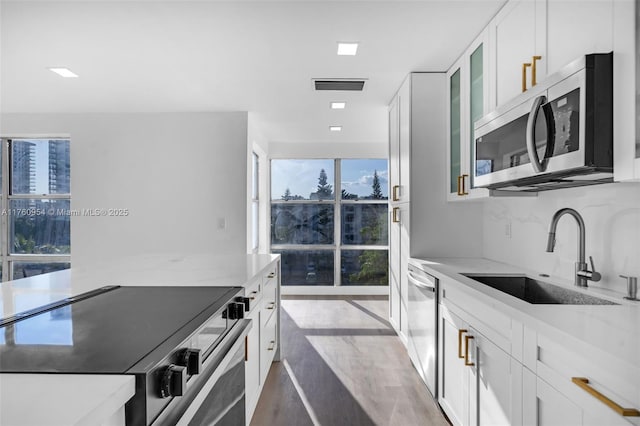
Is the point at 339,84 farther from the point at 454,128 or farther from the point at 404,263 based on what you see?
the point at 404,263

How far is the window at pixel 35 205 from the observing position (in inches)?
186

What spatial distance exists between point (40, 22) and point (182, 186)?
2.23 meters

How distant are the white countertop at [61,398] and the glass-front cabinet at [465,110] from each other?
2.18 m

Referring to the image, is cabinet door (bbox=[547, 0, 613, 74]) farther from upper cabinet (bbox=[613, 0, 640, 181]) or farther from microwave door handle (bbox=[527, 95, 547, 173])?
microwave door handle (bbox=[527, 95, 547, 173])

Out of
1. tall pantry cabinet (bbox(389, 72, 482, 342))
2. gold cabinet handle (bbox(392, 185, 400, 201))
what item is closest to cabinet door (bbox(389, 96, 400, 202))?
gold cabinet handle (bbox(392, 185, 400, 201))

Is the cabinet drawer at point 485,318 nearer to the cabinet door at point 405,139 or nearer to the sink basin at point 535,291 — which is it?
the sink basin at point 535,291

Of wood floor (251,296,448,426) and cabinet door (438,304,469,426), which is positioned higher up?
cabinet door (438,304,469,426)

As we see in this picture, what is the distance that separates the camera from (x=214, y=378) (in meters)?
1.16

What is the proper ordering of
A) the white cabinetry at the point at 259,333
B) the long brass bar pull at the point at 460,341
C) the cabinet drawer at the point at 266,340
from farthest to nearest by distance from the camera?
the cabinet drawer at the point at 266,340 < the white cabinetry at the point at 259,333 < the long brass bar pull at the point at 460,341

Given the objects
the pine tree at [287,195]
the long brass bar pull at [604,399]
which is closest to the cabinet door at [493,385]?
the long brass bar pull at [604,399]

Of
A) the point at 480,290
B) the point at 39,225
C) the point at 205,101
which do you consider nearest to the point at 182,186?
the point at 205,101

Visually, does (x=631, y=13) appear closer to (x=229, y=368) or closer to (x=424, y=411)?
(x=229, y=368)

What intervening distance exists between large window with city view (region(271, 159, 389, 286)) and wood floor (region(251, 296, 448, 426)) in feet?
5.41

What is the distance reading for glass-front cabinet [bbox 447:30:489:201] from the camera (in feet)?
7.98
